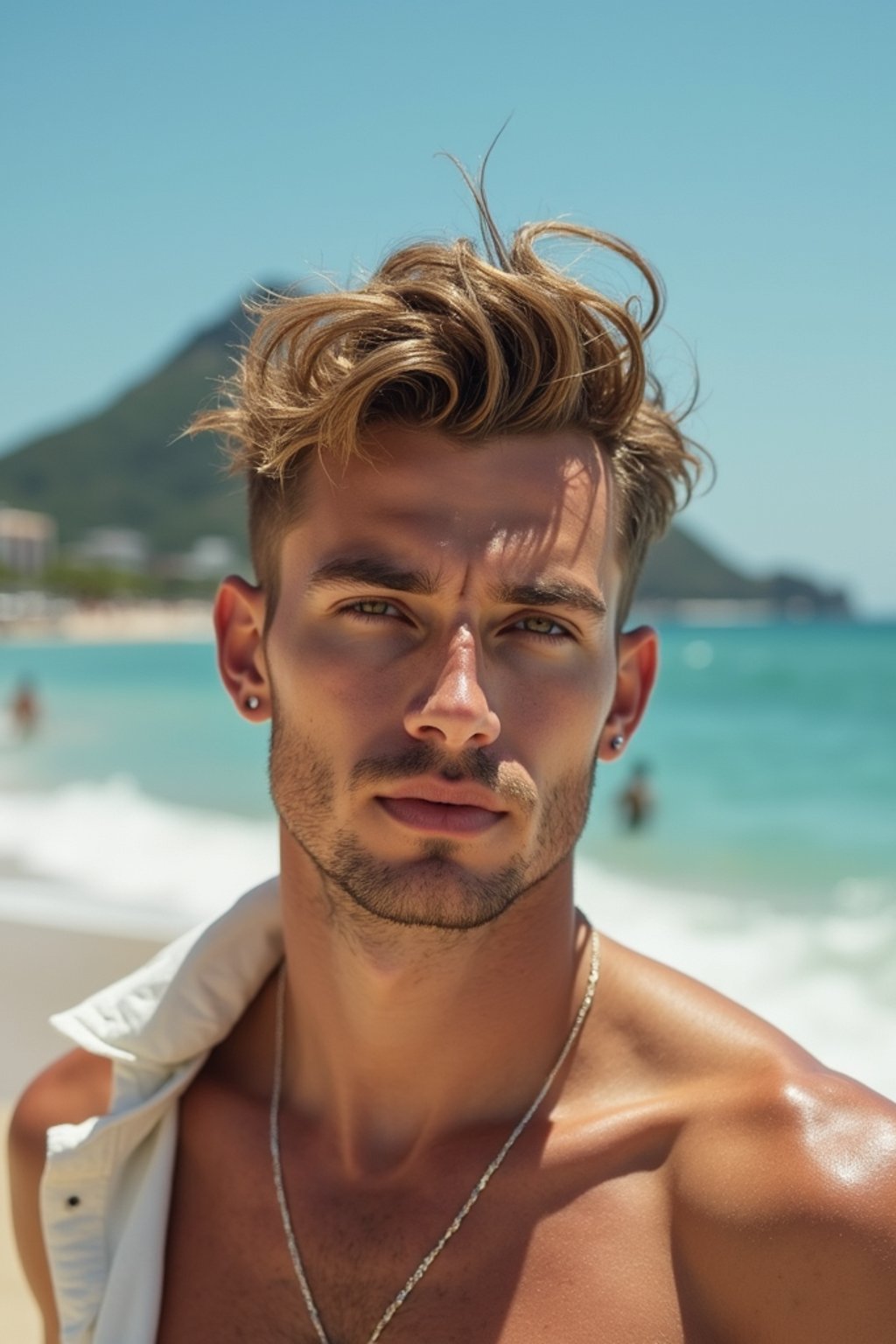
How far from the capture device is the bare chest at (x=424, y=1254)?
1.62 meters

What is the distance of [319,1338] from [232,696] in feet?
2.93

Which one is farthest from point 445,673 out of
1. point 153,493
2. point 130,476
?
point 130,476

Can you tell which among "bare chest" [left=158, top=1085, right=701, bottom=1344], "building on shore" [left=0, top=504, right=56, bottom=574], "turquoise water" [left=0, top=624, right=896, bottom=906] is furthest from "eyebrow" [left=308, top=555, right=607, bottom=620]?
"building on shore" [left=0, top=504, right=56, bottom=574]

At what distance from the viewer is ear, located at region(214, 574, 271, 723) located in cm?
201

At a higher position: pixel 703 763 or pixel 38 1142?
pixel 38 1142

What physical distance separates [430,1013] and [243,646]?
0.62 metres

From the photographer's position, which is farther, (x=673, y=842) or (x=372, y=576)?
(x=673, y=842)

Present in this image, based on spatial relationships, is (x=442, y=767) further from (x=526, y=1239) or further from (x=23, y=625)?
(x=23, y=625)

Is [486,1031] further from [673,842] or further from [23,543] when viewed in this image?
[23,543]

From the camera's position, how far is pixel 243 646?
80.5 inches

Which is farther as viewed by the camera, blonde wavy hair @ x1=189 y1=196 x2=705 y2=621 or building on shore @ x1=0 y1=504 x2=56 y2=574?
building on shore @ x1=0 y1=504 x2=56 y2=574

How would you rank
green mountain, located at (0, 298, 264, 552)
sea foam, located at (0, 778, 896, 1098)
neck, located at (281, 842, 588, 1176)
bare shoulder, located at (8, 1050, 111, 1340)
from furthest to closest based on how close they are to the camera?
green mountain, located at (0, 298, 264, 552) < sea foam, located at (0, 778, 896, 1098) < bare shoulder, located at (8, 1050, 111, 1340) < neck, located at (281, 842, 588, 1176)

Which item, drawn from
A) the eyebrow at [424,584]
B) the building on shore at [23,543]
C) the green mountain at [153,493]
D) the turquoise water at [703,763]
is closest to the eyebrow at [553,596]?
the eyebrow at [424,584]

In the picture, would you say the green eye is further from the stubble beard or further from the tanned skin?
the stubble beard
